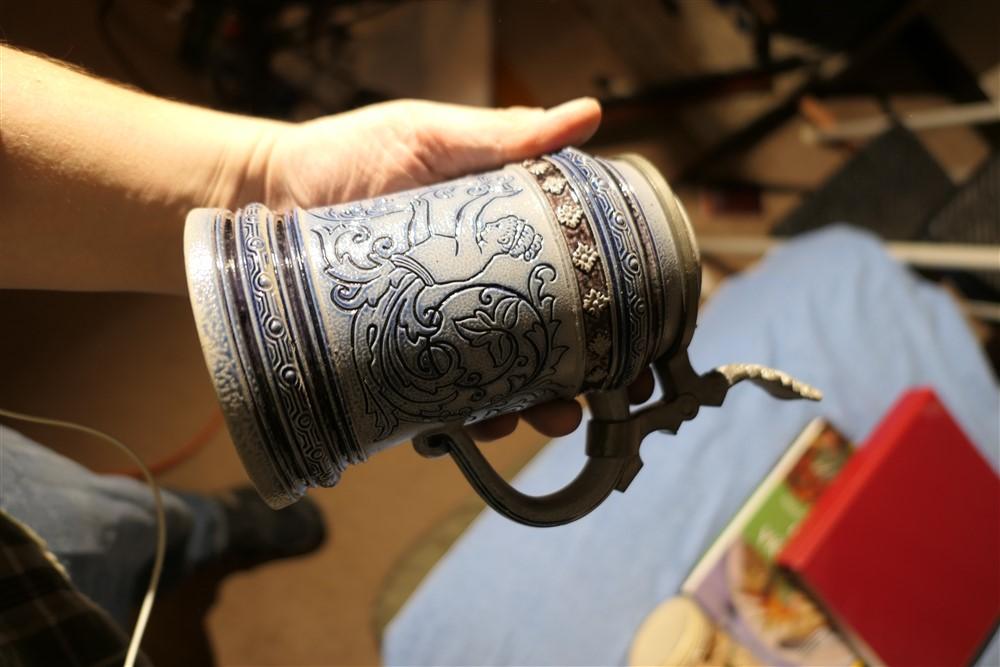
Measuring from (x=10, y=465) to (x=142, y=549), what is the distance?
23 centimetres

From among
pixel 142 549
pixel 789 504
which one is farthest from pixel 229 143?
pixel 789 504

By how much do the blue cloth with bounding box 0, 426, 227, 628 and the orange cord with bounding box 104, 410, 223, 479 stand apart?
17 mm

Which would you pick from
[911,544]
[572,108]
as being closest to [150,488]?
[572,108]

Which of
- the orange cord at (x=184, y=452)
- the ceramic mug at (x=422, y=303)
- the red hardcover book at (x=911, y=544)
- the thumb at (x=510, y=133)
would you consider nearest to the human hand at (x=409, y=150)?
the thumb at (x=510, y=133)

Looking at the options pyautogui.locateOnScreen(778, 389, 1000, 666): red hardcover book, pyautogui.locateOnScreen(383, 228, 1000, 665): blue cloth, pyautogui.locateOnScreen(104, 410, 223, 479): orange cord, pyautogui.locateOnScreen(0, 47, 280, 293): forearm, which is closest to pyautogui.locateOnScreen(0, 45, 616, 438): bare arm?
pyautogui.locateOnScreen(0, 47, 280, 293): forearm

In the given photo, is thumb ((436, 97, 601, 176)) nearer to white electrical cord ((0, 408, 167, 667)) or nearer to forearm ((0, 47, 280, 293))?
forearm ((0, 47, 280, 293))

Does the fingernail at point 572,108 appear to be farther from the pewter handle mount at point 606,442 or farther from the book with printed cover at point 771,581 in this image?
the book with printed cover at point 771,581

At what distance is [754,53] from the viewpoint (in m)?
1.05

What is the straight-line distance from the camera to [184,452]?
647 millimetres

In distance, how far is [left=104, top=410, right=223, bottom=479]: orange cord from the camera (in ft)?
1.95

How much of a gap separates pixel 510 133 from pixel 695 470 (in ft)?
1.66

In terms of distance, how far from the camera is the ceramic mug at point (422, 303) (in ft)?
1.38

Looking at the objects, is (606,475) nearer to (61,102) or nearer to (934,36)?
(61,102)

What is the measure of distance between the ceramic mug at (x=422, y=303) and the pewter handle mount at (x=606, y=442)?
4 cm
